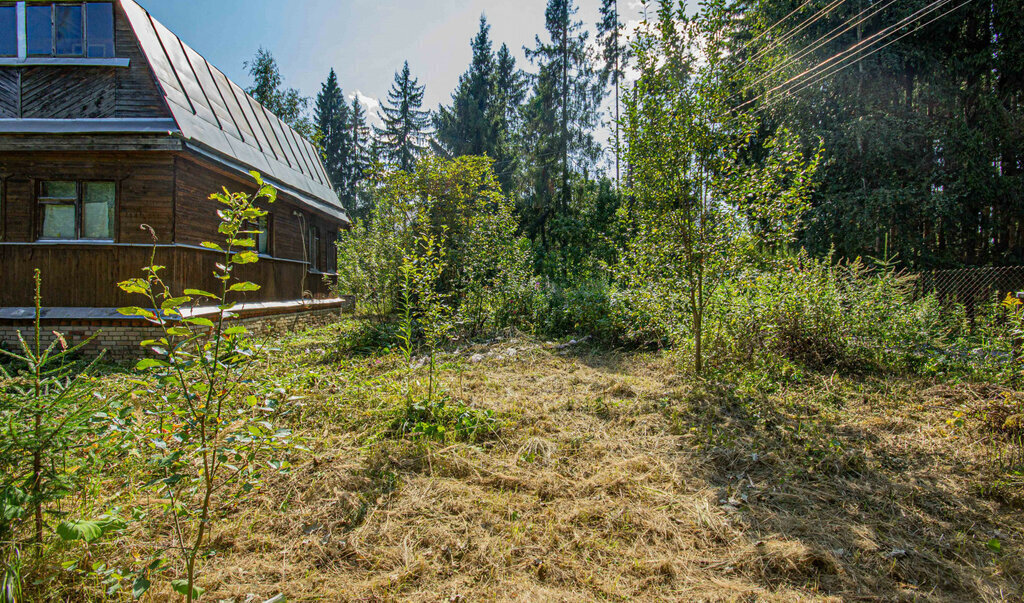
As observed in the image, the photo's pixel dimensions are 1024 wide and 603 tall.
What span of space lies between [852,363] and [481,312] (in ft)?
20.4

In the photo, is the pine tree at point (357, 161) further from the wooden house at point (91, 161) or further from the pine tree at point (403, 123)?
the wooden house at point (91, 161)

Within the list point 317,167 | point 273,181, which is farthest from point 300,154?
point 273,181

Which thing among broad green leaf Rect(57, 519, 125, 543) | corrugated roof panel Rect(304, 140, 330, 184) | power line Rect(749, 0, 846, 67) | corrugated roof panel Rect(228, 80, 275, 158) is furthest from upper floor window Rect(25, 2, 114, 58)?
power line Rect(749, 0, 846, 67)

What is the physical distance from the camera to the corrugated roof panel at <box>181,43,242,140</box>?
888 centimetres

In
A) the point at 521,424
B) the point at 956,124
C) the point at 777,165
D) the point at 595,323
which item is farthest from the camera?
the point at 956,124

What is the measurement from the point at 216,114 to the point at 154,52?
1.37 metres

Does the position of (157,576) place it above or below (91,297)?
below

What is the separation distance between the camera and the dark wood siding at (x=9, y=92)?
7129mm

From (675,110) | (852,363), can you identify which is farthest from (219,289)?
(852,363)

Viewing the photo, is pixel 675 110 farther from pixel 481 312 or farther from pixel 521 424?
pixel 481 312

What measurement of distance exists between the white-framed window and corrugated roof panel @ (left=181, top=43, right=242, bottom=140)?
8.39ft

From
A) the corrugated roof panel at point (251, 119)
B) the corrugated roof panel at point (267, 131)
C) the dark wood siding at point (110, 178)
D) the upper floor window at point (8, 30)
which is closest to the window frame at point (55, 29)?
the upper floor window at point (8, 30)

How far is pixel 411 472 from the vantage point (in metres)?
3.14

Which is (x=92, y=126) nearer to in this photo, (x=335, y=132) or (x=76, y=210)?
(x=76, y=210)
